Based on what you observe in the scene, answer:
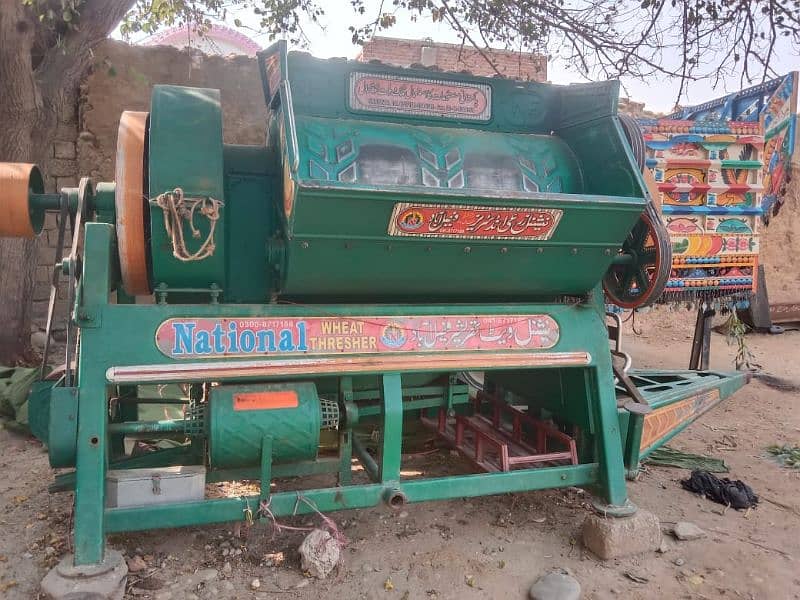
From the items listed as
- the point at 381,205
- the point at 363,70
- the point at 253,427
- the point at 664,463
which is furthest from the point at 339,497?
the point at 664,463

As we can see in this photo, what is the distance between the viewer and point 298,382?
114 inches

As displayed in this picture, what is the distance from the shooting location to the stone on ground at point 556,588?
270cm

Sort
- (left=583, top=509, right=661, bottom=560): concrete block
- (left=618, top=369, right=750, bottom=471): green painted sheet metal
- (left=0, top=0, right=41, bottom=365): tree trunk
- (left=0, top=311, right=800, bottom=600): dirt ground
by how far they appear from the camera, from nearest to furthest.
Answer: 1. (left=0, top=311, right=800, bottom=600): dirt ground
2. (left=583, top=509, right=661, bottom=560): concrete block
3. (left=618, top=369, right=750, bottom=471): green painted sheet metal
4. (left=0, top=0, right=41, bottom=365): tree trunk

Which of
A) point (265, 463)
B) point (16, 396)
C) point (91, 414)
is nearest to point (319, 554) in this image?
point (265, 463)

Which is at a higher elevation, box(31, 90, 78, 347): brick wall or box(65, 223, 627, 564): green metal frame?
box(31, 90, 78, 347): brick wall

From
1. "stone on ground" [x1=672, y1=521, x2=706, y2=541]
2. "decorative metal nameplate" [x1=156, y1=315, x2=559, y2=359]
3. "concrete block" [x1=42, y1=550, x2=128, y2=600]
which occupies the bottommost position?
"stone on ground" [x1=672, y1=521, x2=706, y2=541]

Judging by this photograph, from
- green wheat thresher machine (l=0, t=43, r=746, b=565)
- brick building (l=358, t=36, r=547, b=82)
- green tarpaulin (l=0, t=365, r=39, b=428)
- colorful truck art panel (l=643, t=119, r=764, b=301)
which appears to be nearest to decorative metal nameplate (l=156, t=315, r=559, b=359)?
green wheat thresher machine (l=0, t=43, r=746, b=565)

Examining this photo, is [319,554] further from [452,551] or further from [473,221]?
[473,221]

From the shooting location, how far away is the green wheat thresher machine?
2600 mm

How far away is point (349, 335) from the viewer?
2863 mm

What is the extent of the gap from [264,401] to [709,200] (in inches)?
206

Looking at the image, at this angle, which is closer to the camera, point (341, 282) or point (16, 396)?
point (341, 282)

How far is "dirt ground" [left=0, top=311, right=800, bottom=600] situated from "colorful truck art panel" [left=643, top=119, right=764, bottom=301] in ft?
8.59

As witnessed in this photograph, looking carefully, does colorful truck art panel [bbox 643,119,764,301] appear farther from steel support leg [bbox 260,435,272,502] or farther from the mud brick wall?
steel support leg [bbox 260,435,272,502]
